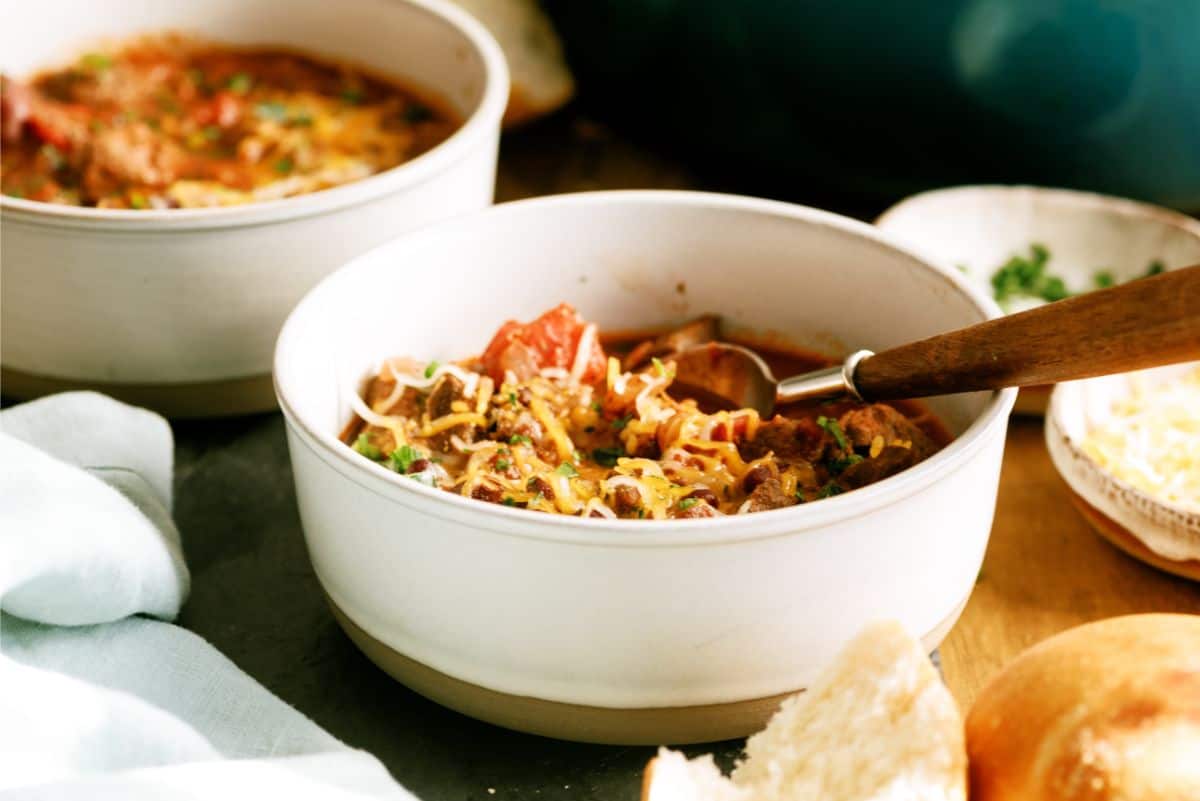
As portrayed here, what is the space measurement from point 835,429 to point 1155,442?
0.71 metres

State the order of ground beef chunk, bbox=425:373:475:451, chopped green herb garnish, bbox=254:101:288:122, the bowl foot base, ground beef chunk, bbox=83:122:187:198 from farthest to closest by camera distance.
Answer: chopped green herb garnish, bbox=254:101:288:122, ground beef chunk, bbox=83:122:187:198, ground beef chunk, bbox=425:373:475:451, the bowl foot base

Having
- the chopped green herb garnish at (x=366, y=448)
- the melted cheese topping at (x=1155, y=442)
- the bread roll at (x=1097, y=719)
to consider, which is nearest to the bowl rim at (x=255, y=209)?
the chopped green herb garnish at (x=366, y=448)

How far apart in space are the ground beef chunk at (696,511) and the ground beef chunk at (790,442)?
0.31 m

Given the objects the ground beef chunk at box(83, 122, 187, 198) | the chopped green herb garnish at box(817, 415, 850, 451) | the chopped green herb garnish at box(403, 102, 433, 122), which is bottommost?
the chopped green herb garnish at box(403, 102, 433, 122)

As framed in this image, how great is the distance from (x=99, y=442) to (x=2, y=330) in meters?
0.53

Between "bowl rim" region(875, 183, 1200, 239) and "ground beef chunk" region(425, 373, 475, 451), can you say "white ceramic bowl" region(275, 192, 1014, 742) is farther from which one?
"bowl rim" region(875, 183, 1200, 239)

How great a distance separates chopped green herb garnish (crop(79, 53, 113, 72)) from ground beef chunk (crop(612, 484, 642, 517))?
230 centimetres

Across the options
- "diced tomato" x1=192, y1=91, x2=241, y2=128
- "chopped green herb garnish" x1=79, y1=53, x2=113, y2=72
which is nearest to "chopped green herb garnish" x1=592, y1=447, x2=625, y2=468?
"diced tomato" x1=192, y1=91, x2=241, y2=128

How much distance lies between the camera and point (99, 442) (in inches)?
109

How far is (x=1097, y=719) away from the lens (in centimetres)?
195

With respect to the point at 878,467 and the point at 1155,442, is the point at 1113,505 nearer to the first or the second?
the point at 1155,442

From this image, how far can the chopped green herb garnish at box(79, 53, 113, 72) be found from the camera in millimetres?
4043

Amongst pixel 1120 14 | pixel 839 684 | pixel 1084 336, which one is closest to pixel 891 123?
pixel 1120 14

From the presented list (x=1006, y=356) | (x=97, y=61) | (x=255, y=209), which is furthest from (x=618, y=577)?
(x=97, y=61)
